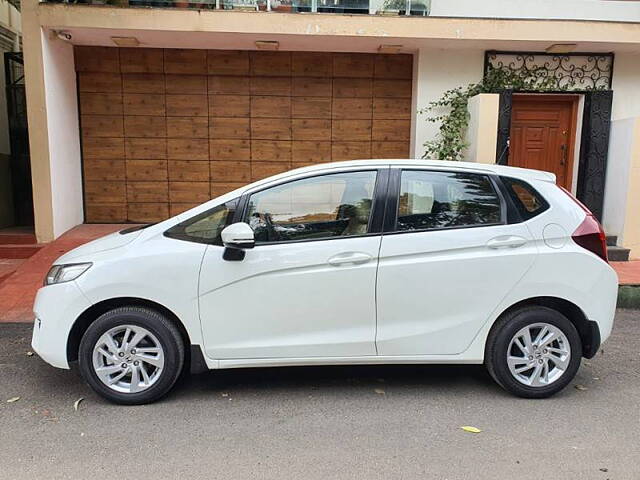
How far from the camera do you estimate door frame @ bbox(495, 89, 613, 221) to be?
8500 millimetres

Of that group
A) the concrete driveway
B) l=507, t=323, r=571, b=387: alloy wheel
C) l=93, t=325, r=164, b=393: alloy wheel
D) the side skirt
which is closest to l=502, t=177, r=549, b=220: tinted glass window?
l=507, t=323, r=571, b=387: alloy wheel

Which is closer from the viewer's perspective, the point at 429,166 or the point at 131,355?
the point at 131,355

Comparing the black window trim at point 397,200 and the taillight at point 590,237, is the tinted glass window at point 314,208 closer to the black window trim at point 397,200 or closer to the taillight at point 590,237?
the black window trim at point 397,200

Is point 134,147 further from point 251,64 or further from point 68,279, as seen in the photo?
point 68,279

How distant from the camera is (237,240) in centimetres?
345

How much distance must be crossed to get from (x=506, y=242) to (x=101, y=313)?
9.40 feet

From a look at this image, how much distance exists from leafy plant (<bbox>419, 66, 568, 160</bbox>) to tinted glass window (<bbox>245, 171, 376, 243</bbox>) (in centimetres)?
512

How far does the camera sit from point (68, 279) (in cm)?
360

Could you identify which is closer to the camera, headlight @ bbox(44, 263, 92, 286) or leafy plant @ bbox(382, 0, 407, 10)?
headlight @ bbox(44, 263, 92, 286)

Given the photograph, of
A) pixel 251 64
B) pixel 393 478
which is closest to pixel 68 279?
pixel 393 478

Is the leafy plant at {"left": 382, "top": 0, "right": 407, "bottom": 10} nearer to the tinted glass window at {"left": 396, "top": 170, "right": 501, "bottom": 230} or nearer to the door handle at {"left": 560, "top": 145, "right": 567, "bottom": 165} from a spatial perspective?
the door handle at {"left": 560, "top": 145, "right": 567, "bottom": 165}

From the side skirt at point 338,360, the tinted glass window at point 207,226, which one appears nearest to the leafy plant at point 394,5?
the tinted glass window at point 207,226

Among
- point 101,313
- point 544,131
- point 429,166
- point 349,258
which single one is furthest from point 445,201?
point 544,131

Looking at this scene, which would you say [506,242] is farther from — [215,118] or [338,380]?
[215,118]
